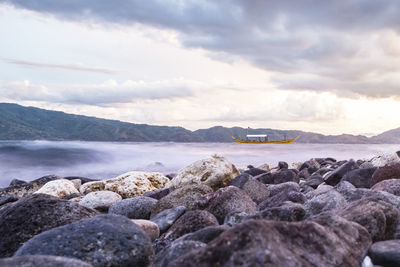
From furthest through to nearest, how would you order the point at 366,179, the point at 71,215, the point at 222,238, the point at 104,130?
the point at 104,130 < the point at 366,179 < the point at 71,215 < the point at 222,238

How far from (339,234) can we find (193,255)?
118 cm

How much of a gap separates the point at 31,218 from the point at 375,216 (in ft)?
11.3

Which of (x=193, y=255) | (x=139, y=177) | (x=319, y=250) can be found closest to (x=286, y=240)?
(x=319, y=250)

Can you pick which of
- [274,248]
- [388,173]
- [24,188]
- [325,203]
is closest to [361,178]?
[388,173]

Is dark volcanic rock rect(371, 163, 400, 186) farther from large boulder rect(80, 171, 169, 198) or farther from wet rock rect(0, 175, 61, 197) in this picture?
wet rock rect(0, 175, 61, 197)

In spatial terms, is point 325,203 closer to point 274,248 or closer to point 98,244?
point 274,248

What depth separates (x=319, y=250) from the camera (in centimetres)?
246

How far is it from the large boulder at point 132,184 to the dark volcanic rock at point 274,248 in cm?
733

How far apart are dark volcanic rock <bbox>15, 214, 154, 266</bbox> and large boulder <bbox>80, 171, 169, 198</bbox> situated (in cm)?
634

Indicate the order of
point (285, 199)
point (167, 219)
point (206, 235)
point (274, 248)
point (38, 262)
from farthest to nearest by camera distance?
point (285, 199) < point (167, 219) < point (206, 235) < point (38, 262) < point (274, 248)

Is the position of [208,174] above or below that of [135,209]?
above

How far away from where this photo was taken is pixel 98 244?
2.98 metres

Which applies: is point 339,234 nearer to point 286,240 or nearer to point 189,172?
point 286,240

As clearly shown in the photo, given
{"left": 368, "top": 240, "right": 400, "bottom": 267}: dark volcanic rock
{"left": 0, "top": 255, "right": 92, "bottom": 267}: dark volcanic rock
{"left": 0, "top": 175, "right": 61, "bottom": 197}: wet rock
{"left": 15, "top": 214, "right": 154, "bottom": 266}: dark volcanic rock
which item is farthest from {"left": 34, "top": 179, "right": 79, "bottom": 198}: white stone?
{"left": 368, "top": 240, "right": 400, "bottom": 267}: dark volcanic rock
